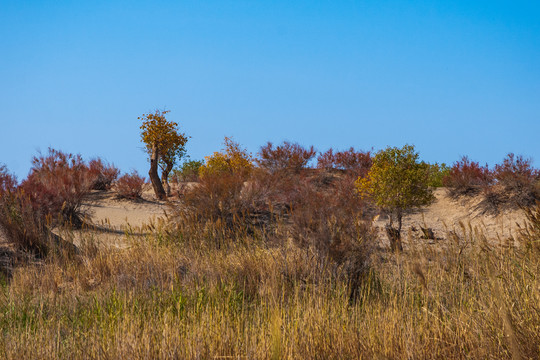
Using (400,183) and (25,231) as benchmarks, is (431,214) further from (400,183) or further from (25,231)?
(25,231)

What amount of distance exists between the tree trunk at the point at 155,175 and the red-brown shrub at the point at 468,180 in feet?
36.0

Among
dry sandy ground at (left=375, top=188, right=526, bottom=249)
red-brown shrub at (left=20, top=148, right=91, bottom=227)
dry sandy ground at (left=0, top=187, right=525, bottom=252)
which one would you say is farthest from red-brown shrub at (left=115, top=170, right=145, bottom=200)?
dry sandy ground at (left=375, top=188, right=526, bottom=249)

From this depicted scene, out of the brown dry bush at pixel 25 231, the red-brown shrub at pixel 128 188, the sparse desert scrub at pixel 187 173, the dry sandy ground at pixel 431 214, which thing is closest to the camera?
the brown dry bush at pixel 25 231

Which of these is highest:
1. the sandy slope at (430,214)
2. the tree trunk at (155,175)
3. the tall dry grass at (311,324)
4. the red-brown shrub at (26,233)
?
the tree trunk at (155,175)

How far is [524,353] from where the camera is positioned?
3553 millimetres

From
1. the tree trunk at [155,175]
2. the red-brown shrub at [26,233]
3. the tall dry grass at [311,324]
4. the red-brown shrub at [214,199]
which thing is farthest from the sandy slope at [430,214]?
the tall dry grass at [311,324]

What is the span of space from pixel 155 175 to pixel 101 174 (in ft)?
12.7

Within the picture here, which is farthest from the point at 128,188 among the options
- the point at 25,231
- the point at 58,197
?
the point at 25,231

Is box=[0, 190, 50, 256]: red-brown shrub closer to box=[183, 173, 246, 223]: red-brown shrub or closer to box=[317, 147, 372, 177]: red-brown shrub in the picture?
box=[183, 173, 246, 223]: red-brown shrub

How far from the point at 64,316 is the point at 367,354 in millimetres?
3188

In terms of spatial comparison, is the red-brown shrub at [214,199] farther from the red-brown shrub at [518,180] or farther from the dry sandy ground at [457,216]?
the red-brown shrub at [518,180]

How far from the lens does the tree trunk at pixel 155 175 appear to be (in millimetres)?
19266

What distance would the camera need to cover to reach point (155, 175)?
1938 cm

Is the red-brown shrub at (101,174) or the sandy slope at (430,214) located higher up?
the red-brown shrub at (101,174)
